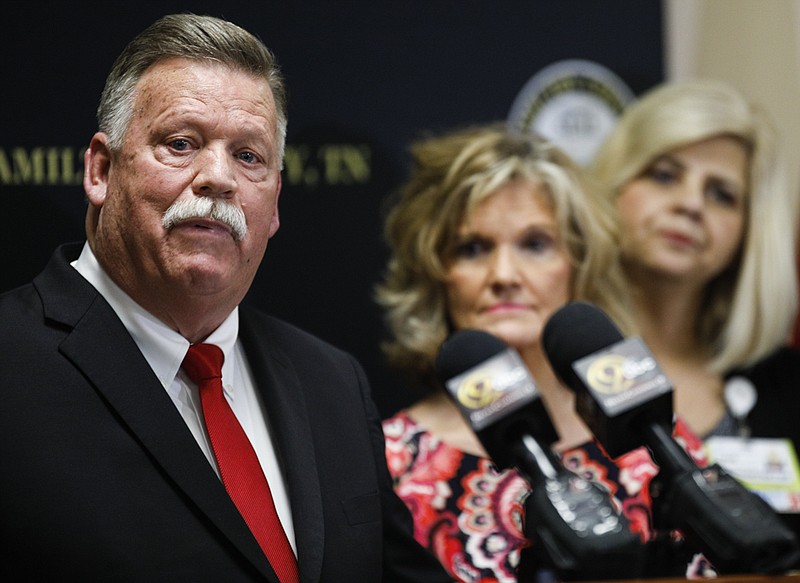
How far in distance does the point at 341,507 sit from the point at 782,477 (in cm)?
156

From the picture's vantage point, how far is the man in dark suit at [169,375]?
4.43ft

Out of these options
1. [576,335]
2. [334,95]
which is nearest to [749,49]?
[334,95]

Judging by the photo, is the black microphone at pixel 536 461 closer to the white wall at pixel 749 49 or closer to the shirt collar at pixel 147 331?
the shirt collar at pixel 147 331

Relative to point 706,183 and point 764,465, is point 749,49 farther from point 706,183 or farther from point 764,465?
point 764,465

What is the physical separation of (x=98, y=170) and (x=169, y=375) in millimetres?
300

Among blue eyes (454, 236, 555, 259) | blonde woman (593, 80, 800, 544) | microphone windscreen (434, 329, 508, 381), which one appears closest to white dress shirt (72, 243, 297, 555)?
microphone windscreen (434, 329, 508, 381)

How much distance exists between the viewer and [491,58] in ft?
8.52

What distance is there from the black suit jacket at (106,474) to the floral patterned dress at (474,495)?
615 mm

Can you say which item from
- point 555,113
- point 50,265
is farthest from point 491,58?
point 50,265

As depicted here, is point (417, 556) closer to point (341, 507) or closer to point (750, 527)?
point (341, 507)

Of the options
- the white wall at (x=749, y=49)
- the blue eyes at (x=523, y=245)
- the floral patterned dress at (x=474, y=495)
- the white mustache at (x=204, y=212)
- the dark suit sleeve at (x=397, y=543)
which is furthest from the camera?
the white wall at (x=749, y=49)

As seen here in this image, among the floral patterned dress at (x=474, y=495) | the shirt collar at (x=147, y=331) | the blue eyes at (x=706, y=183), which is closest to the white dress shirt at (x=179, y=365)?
the shirt collar at (x=147, y=331)

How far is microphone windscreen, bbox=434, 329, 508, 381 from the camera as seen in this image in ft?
5.01

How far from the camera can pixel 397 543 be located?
1.71m
